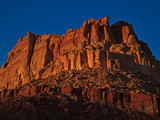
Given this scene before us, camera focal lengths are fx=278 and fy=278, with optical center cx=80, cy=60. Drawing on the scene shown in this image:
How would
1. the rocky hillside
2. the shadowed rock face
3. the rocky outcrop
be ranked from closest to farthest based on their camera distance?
the rocky outcrop < the rocky hillside < the shadowed rock face

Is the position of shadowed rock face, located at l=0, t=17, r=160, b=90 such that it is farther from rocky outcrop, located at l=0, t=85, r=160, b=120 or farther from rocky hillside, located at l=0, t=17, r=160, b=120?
rocky outcrop, located at l=0, t=85, r=160, b=120

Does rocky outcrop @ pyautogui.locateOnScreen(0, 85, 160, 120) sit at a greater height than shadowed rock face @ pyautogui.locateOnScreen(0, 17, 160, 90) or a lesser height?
lesser

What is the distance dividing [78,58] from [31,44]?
26.9 meters

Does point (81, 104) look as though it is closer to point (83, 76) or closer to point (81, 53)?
point (83, 76)

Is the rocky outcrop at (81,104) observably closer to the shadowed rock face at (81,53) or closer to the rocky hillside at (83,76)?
the rocky hillside at (83,76)

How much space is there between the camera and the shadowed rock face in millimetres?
67625

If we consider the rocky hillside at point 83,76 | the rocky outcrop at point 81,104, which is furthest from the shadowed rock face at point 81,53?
the rocky outcrop at point 81,104

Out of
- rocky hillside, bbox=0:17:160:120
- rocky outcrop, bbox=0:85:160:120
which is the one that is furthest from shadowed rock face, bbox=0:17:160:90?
rocky outcrop, bbox=0:85:160:120

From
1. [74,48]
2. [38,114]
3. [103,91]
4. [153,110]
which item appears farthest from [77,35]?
[38,114]

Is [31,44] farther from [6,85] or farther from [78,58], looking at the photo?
[78,58]

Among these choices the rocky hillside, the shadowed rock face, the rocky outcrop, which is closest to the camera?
the rocky outcrop

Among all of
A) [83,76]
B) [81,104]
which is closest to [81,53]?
[83,76]

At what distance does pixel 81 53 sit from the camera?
68.1 metres

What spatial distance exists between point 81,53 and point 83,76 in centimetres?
1038
